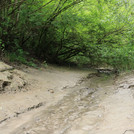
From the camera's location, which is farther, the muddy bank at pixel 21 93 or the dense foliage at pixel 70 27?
the dense foliage at pixel 70 27

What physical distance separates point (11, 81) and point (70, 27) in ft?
16.9

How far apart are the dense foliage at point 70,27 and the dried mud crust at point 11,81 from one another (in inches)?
70.3

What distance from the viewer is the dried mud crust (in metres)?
4.17

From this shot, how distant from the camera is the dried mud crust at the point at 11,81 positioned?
4173 mm

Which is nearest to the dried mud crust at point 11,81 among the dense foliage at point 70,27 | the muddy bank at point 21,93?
the muddy bank at point 21,93

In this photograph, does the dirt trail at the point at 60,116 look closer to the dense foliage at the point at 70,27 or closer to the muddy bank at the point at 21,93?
the muddy bank at the point at 21,93

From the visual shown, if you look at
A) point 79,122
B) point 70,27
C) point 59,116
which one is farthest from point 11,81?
point 70,27

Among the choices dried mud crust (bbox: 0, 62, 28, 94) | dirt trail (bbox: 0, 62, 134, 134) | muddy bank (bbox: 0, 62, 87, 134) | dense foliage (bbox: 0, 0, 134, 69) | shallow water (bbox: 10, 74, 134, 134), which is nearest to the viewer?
shallow water (bbox: 10, 74, 134, 134)

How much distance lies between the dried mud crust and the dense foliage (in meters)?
1.79

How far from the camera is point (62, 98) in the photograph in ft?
14.1

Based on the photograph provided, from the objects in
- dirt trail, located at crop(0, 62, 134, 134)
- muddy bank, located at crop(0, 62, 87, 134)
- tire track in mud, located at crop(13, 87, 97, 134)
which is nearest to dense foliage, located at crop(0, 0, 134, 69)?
muddy bank, located at crop(0, 62, 87, 134)

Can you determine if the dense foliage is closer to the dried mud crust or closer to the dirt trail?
the dried mud crust

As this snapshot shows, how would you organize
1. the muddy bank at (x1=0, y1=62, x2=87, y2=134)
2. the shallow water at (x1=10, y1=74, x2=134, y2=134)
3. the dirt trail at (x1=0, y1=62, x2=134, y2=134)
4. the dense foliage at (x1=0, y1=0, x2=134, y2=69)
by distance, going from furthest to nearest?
1. the dense foliage at (x1=0, y1=0, x2=134, y2=69)
2. the muddy bank at (x1=0, y1=62, x2=87, y2=134)
3. the dirt trail at (x1=0, y1=62, x2=134, y2=134)
4. the shallow water at (x1=10, y1=74, x2=134, y2=134)

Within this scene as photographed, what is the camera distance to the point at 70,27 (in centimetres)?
862
